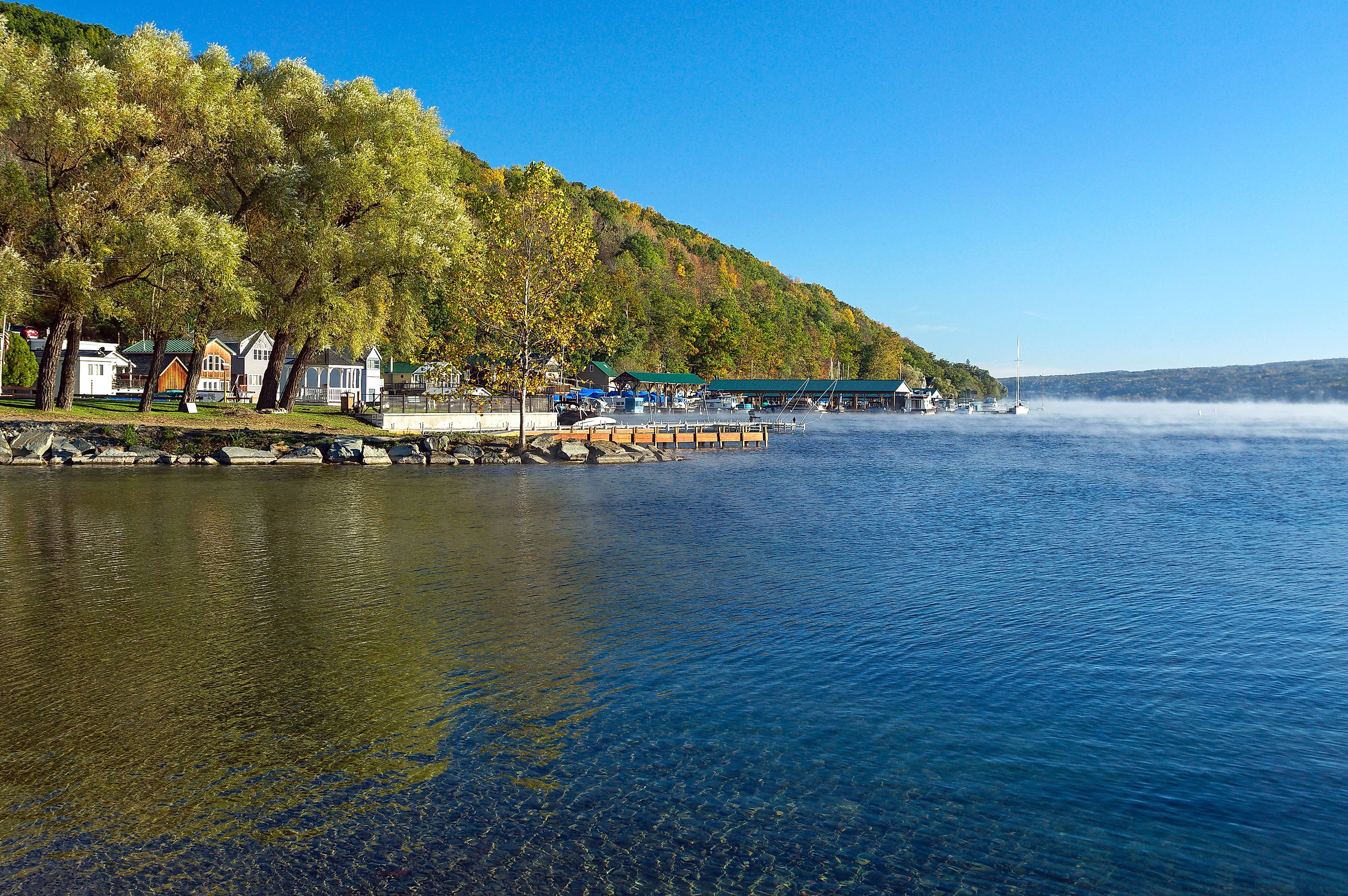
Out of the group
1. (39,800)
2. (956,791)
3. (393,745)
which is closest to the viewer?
(39,800)

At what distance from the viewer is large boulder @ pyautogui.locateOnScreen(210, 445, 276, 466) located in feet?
138

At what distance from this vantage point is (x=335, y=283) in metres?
48.3

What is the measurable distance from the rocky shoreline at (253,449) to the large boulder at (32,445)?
0.03 m

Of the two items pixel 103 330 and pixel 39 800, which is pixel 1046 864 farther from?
pixel 103 330

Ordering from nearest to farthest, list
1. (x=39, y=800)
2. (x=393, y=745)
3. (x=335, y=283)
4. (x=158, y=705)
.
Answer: (x=39, y=800), (x=393, y=745), (x=158, y=705), (x=335, y=283)

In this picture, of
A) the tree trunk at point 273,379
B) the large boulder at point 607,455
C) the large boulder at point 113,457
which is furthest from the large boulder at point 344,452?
the large boulder at point 607,455

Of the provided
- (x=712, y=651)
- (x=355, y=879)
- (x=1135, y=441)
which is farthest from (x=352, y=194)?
(x=1135, y=441)

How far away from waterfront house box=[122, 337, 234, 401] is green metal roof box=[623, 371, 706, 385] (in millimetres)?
74551

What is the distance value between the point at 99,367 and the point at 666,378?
3740 inches

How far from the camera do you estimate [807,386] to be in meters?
181

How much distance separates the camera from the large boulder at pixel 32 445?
3875 centimetres

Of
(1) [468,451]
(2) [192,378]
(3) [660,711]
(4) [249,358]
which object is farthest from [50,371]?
(3) [660,711]

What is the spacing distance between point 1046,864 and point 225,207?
5249cm

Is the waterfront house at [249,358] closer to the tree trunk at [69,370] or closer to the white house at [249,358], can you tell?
the white house at [249,358]
